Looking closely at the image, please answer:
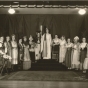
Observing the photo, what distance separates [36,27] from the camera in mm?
11781

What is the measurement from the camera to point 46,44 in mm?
10828

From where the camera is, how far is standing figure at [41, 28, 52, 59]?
1073 centimetres

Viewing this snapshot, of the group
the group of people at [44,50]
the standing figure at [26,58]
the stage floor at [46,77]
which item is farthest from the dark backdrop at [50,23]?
the stage floor at [46,77]

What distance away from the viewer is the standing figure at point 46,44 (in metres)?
10.7

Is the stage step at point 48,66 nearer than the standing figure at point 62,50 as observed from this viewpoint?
Yes


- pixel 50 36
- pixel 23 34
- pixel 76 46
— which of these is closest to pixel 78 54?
pixel 76 46

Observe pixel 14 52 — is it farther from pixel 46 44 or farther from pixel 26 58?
pixel 46 44

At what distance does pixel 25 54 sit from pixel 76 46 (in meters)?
2.47

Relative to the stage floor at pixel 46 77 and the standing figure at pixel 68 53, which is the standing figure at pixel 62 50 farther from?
the stage floor at pixel 46 77

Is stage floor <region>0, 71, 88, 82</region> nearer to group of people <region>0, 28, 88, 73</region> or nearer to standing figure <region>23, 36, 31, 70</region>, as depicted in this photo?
group of people <region>0, 28, 88, 73</region>

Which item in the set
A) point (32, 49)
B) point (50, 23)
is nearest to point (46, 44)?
point (32, 49)

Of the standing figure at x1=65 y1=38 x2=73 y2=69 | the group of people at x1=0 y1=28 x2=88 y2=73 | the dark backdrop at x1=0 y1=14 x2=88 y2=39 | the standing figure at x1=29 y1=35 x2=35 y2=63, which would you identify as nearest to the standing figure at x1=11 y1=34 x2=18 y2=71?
the group of people at x1=0 y1=28 x2=88 y2=73

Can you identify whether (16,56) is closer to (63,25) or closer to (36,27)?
(36,27)

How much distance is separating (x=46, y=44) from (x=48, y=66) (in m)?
1.38
